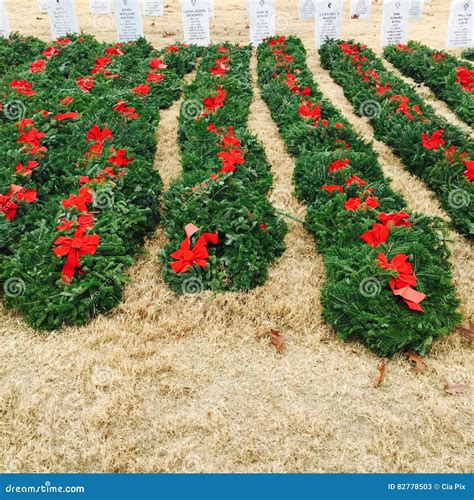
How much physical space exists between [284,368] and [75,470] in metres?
1.52

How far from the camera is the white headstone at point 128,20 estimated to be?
11.3 meters

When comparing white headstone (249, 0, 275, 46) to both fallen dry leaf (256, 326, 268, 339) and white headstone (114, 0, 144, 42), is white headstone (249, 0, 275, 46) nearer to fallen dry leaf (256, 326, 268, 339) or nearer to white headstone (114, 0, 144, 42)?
white headstone (114, 0, 144, 42)

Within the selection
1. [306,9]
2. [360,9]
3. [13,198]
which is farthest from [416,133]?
[360,9]

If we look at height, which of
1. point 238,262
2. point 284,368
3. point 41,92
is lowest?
point 284,368

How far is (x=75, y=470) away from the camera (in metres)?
2.96

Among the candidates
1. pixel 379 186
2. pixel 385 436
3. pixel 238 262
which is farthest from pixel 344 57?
pixel 385 436

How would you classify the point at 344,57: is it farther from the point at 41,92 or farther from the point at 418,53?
the point at 41,92

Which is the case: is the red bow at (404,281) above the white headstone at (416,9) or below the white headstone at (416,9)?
above

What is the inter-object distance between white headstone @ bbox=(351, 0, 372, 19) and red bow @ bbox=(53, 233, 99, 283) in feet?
43.8

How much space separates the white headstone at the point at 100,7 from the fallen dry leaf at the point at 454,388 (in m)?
15.2

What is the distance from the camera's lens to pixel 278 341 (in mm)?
3824

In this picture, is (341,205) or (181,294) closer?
(181,294)

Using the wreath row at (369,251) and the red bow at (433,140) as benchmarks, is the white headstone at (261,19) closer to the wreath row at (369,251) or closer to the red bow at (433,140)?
the wreath row at (369,251)

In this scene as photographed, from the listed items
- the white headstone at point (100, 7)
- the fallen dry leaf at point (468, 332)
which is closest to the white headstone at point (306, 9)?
the white headstone at point (100, 7)
